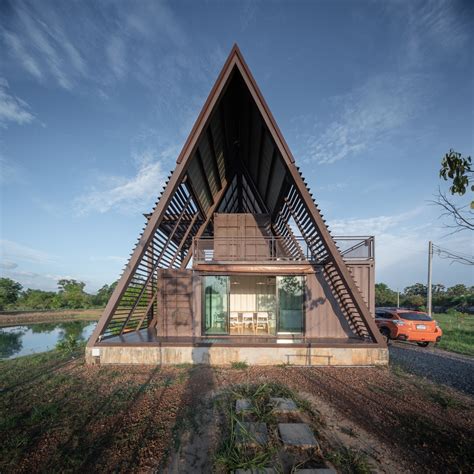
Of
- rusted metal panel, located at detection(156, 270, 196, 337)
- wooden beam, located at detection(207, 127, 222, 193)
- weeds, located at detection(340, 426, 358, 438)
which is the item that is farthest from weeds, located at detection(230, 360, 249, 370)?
wooden beam, located at detection(207, 127, 222, 193)

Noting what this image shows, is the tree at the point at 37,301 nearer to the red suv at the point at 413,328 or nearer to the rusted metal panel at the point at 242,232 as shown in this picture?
the rusted metal panel at the point at 242,232

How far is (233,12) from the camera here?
8.86 metres

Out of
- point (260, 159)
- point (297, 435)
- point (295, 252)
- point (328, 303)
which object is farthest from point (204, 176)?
point (297, 435)

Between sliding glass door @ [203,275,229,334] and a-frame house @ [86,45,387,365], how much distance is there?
0.12ft

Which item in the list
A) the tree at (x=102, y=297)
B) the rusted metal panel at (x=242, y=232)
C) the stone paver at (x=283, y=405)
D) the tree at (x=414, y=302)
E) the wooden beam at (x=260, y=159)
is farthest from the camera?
the tree at (x=102, y=297)

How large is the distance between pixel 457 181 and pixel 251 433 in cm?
419

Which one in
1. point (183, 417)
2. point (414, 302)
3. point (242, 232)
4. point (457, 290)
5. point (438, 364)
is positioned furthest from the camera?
point (457, 290)

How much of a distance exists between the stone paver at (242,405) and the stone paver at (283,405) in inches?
16.8

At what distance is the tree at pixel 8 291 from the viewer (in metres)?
34.8

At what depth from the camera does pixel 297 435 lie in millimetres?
3375

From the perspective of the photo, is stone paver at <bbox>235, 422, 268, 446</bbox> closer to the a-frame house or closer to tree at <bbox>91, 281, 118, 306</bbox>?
the a-frame house

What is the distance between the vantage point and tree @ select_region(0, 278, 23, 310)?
114 ft

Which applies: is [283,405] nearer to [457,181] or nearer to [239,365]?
[239,365]

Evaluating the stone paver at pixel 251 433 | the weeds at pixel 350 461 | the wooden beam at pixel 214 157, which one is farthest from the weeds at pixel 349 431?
the wooden beam at pixel 214 157
